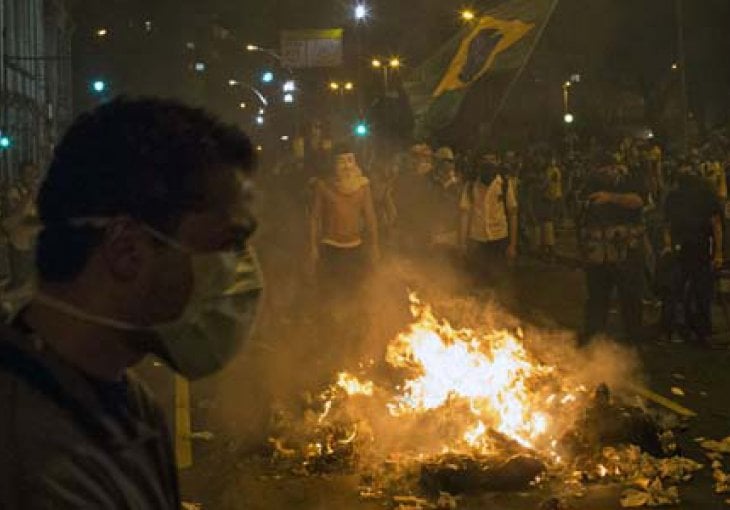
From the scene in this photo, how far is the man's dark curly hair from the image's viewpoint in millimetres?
1745

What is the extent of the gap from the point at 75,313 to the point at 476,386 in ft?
18.9

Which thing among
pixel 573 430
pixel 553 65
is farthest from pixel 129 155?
pixel 553 65

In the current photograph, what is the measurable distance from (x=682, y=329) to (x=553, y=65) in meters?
44.9

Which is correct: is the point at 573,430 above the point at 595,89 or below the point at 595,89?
below

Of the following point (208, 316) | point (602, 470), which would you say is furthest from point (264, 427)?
point (208, 316)

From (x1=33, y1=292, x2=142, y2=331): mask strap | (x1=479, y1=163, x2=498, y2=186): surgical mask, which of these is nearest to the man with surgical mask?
(x1=33, y1=292, x2=142, y2=331): mask strap

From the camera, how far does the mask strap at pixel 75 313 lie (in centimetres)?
173

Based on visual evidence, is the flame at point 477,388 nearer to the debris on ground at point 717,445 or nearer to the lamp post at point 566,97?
the debris on ground at point 717,445

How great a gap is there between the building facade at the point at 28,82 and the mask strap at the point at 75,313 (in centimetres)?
2549

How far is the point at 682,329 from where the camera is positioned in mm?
11492

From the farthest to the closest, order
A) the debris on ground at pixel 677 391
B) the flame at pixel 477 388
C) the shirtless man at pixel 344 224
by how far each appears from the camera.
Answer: the shirtless man at pixel 344 224, the debris on ground at pixel 677 391, the flame at pixel 477 388

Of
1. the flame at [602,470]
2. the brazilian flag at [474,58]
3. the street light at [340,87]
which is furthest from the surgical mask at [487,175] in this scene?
the street light at [340,87]

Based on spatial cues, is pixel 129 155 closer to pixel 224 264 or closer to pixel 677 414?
pixel 224 264

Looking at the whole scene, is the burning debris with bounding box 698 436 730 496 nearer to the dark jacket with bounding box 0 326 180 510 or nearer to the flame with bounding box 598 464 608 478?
the flame with bounding box 598 464 608 478
